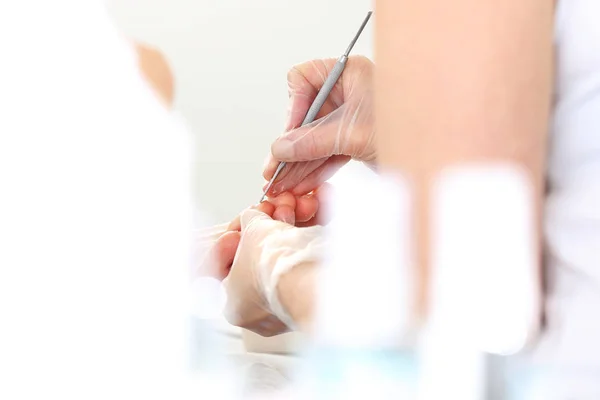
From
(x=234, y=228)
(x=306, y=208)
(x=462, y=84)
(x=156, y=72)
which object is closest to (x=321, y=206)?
(x=306, y=208)

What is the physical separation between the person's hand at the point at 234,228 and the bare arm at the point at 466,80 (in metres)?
0.36

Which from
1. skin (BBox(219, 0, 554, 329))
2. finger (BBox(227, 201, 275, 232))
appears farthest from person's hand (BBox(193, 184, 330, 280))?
skin (BBox(219, 0, 554, 329))

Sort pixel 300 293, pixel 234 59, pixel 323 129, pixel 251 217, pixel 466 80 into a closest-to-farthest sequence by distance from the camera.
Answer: pixel 466 80, pixel 300 293, pixel 251 217, pixel 323 129, pixel 234 59

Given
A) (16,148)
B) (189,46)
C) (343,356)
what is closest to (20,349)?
(16,148)

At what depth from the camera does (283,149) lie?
0.74 metres

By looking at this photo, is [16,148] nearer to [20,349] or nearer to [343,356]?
[20,349]

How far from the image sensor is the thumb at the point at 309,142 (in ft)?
2.42

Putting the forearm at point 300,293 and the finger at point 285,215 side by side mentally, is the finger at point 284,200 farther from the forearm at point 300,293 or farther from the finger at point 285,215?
the forearm at point 300,293

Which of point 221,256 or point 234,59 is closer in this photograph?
point 221,256

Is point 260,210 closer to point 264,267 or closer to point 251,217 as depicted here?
point 251,217

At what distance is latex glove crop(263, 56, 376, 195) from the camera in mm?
743

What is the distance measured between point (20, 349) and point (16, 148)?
0.18m

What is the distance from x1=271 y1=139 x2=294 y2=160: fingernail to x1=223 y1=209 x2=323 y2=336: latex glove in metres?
0.12

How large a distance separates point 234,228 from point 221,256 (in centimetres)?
5
